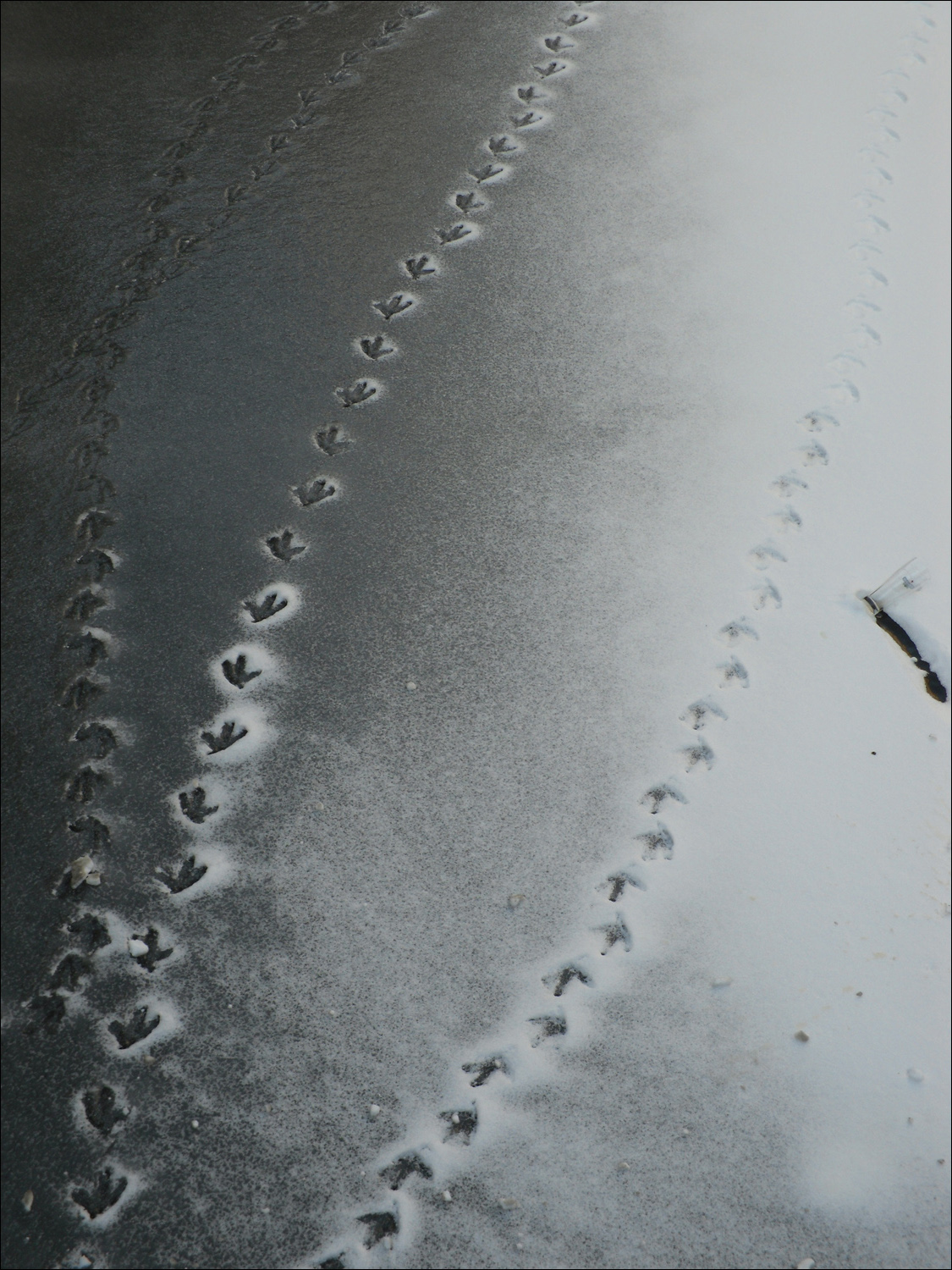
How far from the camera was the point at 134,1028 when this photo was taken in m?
1.26

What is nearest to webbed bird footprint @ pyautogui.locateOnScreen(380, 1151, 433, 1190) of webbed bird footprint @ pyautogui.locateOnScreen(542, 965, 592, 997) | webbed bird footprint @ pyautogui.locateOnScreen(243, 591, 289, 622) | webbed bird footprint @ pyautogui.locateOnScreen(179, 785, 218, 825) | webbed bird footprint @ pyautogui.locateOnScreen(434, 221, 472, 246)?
webbed bird footprint @ pyautogui.locateOnScreen(542, 965, 592, 997)

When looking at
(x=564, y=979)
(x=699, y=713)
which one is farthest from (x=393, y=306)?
(x=564, y=979)

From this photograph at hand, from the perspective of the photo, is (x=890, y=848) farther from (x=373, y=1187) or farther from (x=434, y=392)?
(x=434, y=392)

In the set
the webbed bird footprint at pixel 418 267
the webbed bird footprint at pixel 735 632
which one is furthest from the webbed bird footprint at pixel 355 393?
the webbed bird footprint at pixel 735 632

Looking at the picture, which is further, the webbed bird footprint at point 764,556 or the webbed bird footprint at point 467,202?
the webbed bird footprint at point 467,202

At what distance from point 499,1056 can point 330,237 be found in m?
1.93

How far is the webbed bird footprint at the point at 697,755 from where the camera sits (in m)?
1.51

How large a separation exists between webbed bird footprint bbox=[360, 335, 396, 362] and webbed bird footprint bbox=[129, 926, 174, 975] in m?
1.30

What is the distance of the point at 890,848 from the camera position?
1446 millimetres

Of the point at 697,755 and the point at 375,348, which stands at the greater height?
the point at 375,348

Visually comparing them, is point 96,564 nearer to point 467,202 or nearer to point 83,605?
point 83,605

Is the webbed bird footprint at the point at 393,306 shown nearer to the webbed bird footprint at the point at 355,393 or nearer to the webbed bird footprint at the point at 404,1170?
the webbed bird footprint at the point at 355,393

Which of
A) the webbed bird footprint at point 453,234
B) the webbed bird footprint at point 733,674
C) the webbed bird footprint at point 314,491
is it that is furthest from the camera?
the webbed bird footprint at point 453,234

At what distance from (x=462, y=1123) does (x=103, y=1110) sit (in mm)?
466
